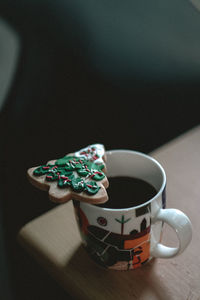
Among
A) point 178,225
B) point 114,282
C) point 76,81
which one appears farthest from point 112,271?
point 76,81

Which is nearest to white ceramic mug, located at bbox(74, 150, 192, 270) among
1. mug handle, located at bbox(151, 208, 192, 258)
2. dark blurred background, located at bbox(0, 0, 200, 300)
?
mug handle, located at bbox(151, 208, 192, 258)

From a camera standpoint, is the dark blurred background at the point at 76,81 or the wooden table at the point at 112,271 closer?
the wooden table at the point at 112,271

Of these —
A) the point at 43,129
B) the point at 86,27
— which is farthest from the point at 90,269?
the point at 86,27

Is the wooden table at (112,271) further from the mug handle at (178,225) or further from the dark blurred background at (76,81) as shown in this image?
the dark blurred background at (76,81)

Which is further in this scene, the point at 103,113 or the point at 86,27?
the point at 103,113

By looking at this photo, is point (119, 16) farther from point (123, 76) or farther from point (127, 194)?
point (127, 194)

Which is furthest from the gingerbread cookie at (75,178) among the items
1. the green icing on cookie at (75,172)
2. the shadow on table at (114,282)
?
the shadow on table at (114,282)

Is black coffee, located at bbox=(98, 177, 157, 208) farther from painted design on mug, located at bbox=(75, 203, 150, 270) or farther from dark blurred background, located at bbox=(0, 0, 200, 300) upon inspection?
dark blurred background, located at bbox=(0, 0, 200, 300)
